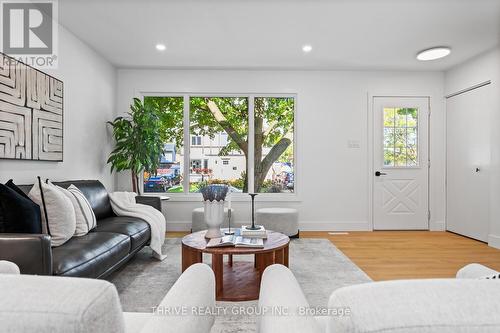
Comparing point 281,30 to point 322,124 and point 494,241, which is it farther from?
point 494,241

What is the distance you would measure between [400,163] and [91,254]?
471cm

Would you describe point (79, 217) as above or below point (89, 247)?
above

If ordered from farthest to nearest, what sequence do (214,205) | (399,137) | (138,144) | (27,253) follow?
1. (399,137)
2. (138,144)
3. (214,205)
4. (27,253)

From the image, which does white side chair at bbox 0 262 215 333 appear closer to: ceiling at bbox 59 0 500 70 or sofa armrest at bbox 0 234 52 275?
sofa armrest at bbox 0 234 52 275

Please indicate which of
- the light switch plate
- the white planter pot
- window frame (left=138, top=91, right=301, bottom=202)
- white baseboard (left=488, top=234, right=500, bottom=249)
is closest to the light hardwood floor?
white baseboard (left=488, top=234, right=500, bottom=249)

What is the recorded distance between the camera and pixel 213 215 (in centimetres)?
262

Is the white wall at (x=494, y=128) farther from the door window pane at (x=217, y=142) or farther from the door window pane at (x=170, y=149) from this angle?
the door window pane at (x=170, y=149)

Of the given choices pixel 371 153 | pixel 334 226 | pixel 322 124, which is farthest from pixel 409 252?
pixel 322 124

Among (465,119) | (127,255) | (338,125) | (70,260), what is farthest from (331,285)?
(465,119)

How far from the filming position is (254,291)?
2.39 metres

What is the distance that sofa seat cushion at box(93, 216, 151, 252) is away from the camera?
2873mm

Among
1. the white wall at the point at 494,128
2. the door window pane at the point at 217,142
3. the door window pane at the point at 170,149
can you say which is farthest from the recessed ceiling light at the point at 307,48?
the white wall at the point at 494,128

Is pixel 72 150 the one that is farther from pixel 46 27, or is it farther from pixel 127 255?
pixel 127 255

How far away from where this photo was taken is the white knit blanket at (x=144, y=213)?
3379mm
